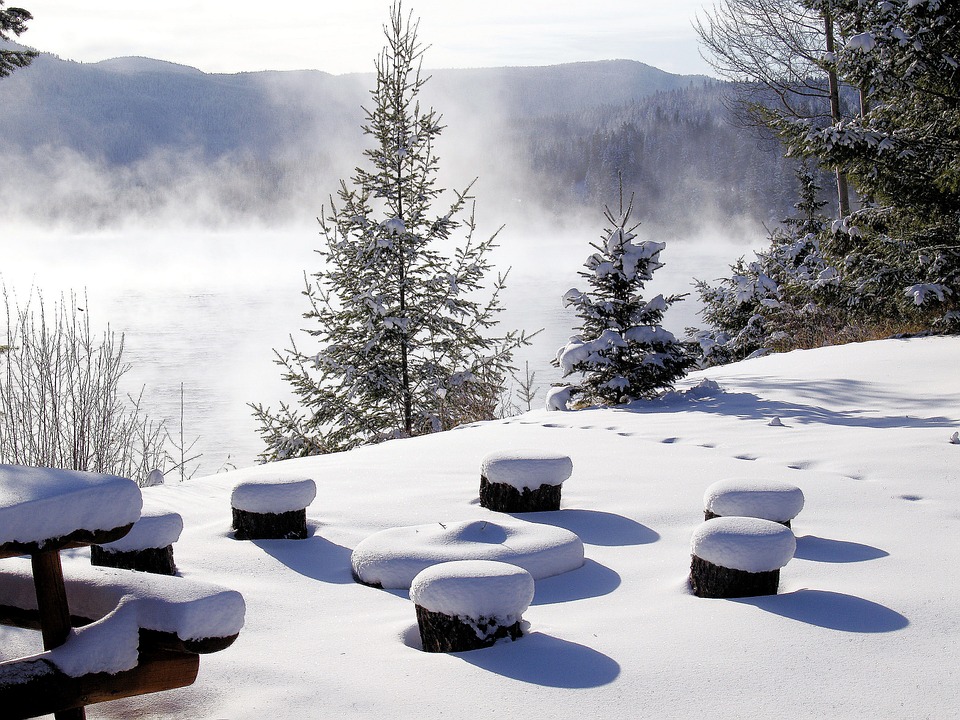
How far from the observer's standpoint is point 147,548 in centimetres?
411

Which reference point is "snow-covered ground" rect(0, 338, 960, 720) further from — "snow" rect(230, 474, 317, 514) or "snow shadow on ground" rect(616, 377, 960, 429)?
"snow" rect(230, 474, 317, 514)

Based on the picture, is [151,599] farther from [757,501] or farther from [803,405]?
[803,405]

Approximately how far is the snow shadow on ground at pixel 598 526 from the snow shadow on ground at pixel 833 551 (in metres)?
0.80

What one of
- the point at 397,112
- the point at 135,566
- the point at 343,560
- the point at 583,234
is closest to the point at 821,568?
the point at 343,560

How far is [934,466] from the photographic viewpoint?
5660 millimetres

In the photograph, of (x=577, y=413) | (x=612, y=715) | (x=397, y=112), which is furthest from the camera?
(x=397, y=112)

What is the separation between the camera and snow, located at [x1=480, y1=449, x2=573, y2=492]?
529cm

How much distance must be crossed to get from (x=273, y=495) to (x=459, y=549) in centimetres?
132

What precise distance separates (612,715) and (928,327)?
12.2 m


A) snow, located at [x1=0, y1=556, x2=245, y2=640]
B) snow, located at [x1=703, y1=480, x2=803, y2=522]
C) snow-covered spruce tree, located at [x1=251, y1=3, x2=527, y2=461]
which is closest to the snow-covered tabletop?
snow, located at [x1=0, y1=556, x2=245, y2=640]

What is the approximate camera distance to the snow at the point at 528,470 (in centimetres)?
529

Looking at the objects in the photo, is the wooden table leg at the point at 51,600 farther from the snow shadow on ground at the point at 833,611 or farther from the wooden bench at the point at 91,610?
the snow shadow on ground at the point at 833,611

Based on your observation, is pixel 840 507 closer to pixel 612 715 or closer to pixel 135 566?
pixel 612 715

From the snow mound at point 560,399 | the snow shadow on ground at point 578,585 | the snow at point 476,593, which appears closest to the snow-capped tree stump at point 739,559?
the snow shadow on ground at point 578,585
